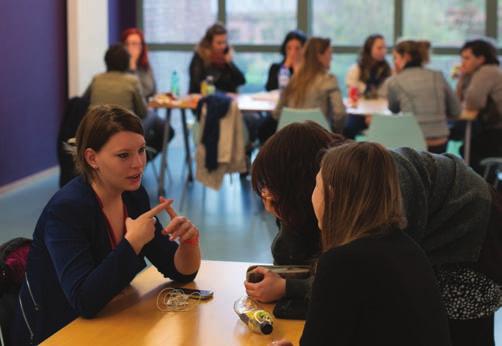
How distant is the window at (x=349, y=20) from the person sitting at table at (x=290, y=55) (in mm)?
1533

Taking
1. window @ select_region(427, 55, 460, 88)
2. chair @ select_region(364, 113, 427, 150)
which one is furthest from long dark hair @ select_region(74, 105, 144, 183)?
window @ select_region(427, 55, 460, 88)

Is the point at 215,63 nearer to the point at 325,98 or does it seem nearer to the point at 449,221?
the point at 325,98

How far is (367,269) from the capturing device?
169 centimetres

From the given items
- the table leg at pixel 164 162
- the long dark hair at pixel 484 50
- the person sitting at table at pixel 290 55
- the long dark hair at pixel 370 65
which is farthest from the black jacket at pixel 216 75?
the long dark hair at pixel 484 50

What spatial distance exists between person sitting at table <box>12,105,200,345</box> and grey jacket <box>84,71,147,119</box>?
4.05 m

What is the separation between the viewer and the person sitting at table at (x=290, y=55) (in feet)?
25.4

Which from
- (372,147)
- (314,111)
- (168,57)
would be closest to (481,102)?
(314,111)

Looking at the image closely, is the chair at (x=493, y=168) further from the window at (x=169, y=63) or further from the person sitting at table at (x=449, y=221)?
the window at (x=169, y=63)

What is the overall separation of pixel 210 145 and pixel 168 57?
12.0 feet

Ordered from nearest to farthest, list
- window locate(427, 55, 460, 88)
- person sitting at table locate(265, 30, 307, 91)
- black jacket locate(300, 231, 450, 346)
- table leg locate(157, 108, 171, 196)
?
black jacket locate(300, 231, 450, 346) → table leg locate(157, 108, 171, 196) → person sitting at table locate(265, 30, 307, 91) → window locate(427, 55, 460, 88)

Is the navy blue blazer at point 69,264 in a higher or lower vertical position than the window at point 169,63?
lower

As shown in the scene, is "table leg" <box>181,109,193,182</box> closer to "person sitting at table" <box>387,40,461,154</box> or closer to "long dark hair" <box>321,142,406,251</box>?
"person sitting at table" <box>387,40,461,154</box>

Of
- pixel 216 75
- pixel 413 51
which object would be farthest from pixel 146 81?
pixel 413 51

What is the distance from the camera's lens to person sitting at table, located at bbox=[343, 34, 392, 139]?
7.53 m
